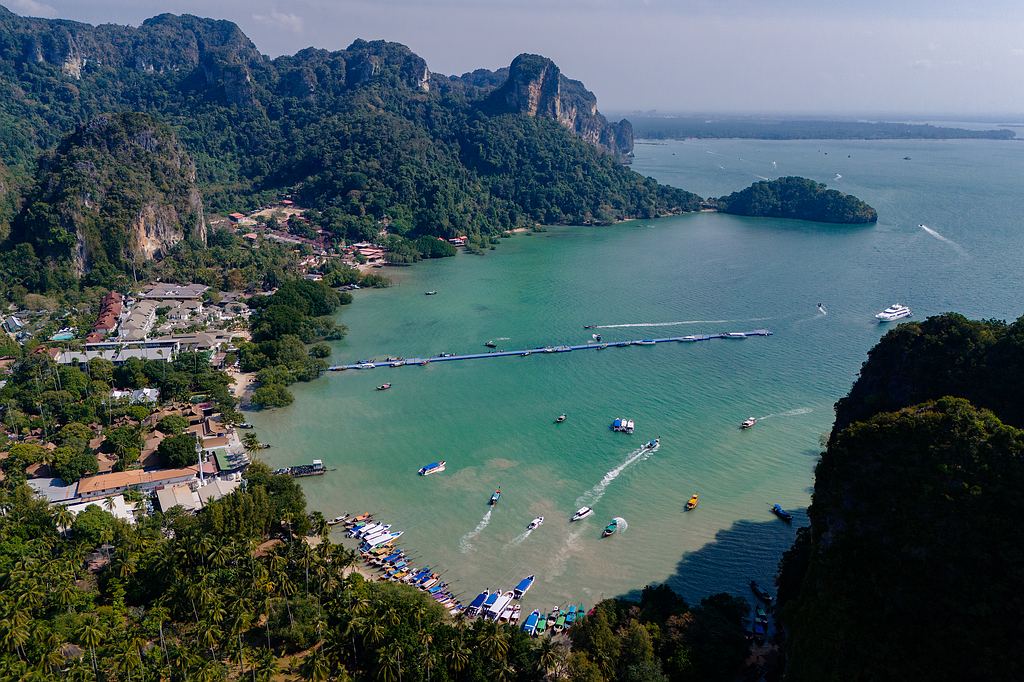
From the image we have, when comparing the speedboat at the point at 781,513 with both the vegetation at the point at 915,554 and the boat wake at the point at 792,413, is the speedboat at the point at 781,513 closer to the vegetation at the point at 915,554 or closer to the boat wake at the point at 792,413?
the vegetation at the point at 915,554

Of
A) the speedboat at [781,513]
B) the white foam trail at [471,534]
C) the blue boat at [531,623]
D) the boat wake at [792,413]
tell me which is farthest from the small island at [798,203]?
the blue boat at [531,623]

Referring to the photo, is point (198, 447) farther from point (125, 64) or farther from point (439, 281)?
point (125, 64)

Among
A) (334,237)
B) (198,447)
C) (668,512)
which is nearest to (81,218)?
(334,237)

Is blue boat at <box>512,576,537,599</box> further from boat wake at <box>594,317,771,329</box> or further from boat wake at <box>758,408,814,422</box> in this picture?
boat wake at <box>594,317,771,329</box>

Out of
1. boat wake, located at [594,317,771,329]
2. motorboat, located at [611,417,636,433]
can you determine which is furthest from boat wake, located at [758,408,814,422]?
boat wake, located at [594,317,771,329]

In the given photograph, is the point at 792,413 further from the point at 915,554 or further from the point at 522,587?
the point at 915,554

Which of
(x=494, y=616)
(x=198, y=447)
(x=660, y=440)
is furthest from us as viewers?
(x=660, y=440)
